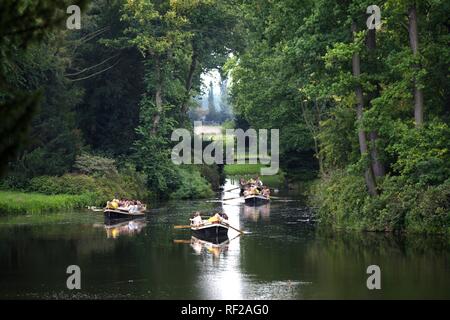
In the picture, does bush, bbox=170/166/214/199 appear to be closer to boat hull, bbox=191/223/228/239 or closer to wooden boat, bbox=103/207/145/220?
wooden boat, bbox=103/207/145/220

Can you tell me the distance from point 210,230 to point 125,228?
6563 mm

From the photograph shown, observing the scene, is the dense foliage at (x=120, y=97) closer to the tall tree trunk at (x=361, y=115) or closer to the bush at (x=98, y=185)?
the bush at (x=98, y=185)

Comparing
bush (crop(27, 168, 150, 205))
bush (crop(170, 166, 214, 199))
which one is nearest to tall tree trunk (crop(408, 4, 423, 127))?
bush (crop(27, 168, 150, 205))

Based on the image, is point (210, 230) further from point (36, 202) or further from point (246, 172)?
point (246, 172)

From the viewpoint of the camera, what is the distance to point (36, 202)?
174 feet

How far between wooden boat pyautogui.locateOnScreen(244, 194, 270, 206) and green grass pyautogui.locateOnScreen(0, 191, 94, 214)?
11525mm

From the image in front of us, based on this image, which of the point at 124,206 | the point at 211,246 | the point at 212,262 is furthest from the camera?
the point at 124,206

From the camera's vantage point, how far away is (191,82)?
79.7m

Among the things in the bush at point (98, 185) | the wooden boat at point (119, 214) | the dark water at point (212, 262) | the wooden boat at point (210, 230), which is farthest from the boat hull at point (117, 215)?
the wooden boat at point (210, 230)

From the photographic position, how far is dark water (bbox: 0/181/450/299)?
28.5 m

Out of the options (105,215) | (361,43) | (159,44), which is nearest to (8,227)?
(105,215)

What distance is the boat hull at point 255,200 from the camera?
6269 cm

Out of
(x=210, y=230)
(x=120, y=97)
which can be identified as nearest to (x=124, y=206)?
(x=210, y=230)
